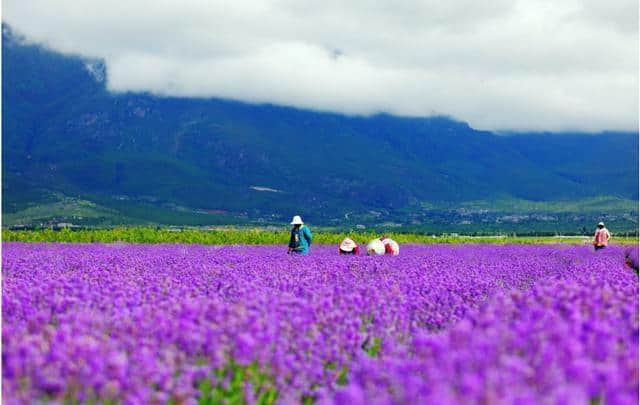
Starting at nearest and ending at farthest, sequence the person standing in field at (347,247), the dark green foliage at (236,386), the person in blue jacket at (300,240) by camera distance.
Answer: the dark green foliage at (236,386), the person in blue jacket at (300,240), the person standing in field at (347,247)

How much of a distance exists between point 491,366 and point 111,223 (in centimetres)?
11368

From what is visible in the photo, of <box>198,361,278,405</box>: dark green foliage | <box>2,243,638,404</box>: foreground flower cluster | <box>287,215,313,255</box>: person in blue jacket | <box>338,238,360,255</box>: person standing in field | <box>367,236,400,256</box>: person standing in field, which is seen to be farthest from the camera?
<box>367,236,400,256</box>: person standing in field

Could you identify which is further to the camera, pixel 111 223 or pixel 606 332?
pixel 111 223

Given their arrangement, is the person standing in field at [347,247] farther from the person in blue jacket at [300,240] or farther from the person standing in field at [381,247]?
the person in blue jacket at [300,240]

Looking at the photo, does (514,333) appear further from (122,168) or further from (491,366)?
(122,168)

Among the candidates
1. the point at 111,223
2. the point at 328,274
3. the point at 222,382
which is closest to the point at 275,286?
the point at 328,274

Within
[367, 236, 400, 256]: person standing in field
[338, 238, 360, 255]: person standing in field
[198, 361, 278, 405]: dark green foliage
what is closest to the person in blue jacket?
[338, 238, 360, 255]: person standing in field

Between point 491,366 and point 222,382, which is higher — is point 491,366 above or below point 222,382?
above

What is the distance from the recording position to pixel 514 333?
367 centimetres

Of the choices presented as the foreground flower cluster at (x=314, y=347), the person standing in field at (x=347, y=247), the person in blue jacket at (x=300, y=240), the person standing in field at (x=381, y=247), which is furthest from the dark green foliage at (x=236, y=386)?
the person standing in field at (x=381, y=247)

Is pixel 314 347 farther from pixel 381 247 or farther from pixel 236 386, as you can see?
pixel 381 247

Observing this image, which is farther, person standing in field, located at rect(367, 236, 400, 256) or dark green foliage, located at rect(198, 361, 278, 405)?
person standing in field, located at rect(367, 236, 400, 256)

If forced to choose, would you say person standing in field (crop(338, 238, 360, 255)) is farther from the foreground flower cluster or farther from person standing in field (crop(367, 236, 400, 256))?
the foreground flower cluster

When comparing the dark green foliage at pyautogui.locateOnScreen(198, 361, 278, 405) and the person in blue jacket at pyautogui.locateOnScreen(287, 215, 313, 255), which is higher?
the person in blue jacket at pyautogui.locateOnScreen(287, 215, 313, 255)
